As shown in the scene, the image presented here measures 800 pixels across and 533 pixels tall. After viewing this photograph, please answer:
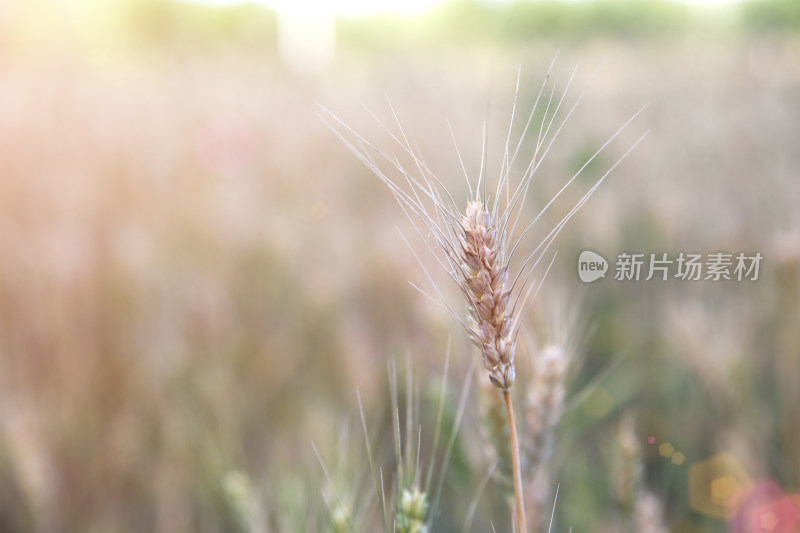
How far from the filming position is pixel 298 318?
1689mm

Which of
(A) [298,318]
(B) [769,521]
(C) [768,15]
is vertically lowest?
(B) [769,521]

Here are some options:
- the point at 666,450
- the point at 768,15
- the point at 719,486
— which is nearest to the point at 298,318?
the point at 666,450

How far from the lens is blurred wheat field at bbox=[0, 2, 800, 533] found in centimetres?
110

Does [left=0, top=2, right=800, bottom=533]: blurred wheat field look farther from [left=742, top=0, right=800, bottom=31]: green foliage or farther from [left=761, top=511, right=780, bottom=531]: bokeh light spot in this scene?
[left=742, top=0, right=800, bottom=31]: green foliage

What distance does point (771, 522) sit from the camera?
919 millimetres

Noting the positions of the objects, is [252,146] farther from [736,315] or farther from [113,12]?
[113,12]

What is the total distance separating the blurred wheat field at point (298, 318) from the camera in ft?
3.60

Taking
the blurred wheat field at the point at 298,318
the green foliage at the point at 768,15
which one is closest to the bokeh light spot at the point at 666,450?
the blurred wheat field at the point at 298,318

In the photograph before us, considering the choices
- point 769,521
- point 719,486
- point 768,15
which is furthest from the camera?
point 768,15

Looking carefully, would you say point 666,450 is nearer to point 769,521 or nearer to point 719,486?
point 719,486

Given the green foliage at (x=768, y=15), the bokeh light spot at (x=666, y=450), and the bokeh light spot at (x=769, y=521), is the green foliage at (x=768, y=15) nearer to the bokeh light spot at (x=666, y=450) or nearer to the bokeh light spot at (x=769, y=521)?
the bokeh light spot at (x=666, y=450)

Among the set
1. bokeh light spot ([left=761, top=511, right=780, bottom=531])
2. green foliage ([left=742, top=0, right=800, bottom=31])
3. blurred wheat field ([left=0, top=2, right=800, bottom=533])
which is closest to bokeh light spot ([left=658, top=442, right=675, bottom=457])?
blurred wheat field ([left=0, top=2, right=800, bottom=533])

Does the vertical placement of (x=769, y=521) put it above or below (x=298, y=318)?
below

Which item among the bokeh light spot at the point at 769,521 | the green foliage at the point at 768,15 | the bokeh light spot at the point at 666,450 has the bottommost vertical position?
the bokeh light spot at the point at 769,521
